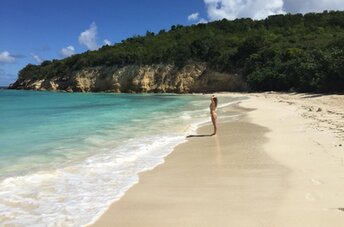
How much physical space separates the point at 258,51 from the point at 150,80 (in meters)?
21.0

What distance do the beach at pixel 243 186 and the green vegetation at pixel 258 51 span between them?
26.3 m

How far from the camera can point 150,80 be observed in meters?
69.6

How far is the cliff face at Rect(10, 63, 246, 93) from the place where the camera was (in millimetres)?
60719

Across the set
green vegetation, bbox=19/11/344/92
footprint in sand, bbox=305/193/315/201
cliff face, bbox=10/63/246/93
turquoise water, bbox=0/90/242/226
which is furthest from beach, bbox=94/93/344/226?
cliff face, bbox=10/63/246/93

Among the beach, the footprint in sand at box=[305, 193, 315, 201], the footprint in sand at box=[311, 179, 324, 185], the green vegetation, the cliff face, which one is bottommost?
the beach

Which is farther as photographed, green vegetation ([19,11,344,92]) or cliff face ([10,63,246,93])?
cliff face ([10,63,246,93])

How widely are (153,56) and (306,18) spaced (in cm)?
2864

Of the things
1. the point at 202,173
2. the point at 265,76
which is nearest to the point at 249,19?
the point at 265,76

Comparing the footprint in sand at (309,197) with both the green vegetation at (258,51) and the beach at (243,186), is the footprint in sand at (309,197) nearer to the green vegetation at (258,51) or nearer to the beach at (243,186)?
the beach at (243,186)

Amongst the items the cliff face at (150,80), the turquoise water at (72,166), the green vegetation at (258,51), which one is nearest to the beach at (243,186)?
the turquoise water at (72,166)

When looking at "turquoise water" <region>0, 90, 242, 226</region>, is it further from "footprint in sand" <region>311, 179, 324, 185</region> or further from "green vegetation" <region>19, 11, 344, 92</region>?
"green vegetation" <region>19, 11, 344, 92</region>

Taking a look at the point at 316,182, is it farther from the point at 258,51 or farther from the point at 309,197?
the point at 258,51

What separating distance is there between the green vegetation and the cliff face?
4.17ft

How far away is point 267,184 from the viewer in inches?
286
